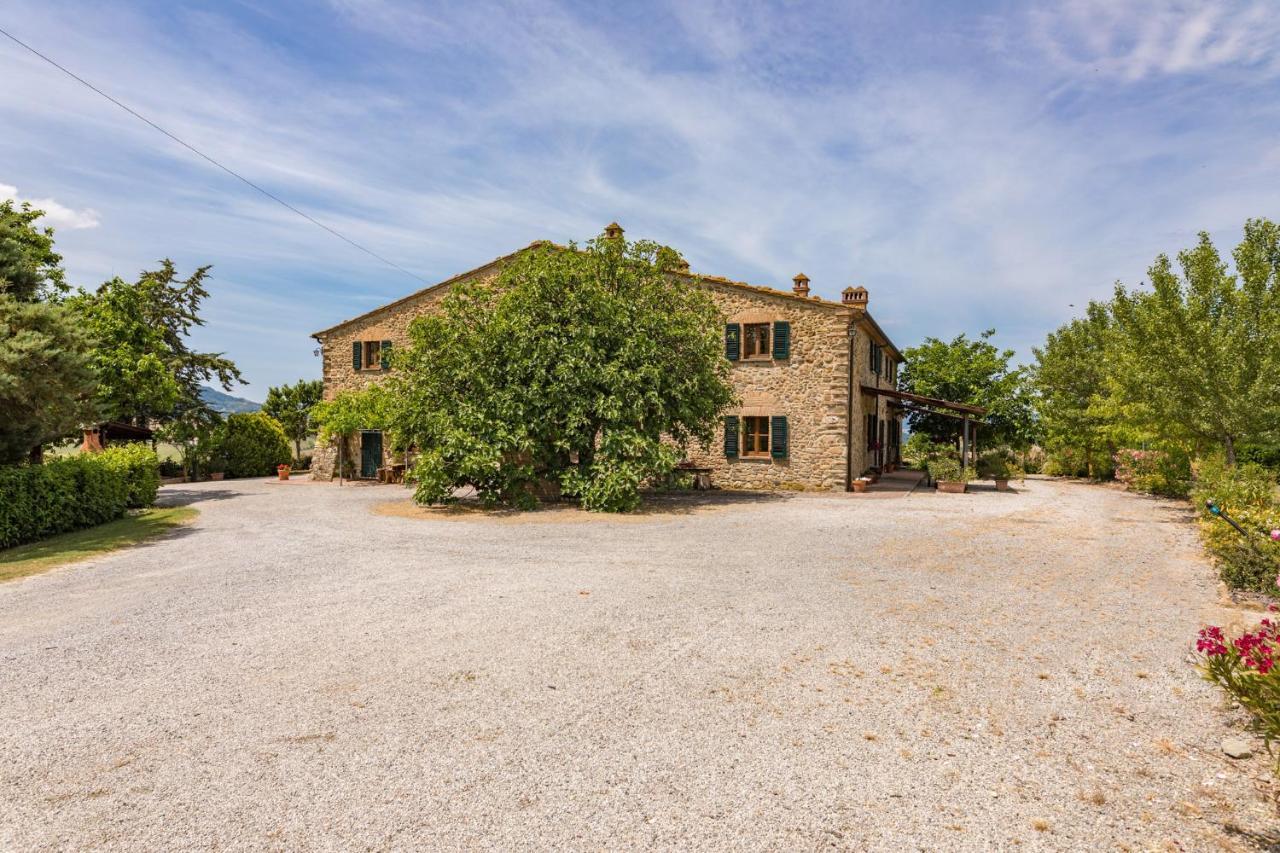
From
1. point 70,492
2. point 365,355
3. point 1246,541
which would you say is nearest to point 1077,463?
point 1246,541

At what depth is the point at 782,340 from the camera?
70.1 ft

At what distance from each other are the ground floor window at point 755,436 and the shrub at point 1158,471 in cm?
1189

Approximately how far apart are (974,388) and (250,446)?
33.0m

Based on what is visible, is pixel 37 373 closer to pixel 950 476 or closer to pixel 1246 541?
pixel 1246 541

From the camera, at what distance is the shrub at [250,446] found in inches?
1133

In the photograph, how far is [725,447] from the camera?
869 inches

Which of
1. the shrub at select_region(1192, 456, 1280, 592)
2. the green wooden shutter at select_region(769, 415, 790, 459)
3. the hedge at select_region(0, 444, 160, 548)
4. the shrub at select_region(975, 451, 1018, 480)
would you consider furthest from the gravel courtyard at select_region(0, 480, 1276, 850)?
the shrub at select_region(975, 451, 1018, 480)

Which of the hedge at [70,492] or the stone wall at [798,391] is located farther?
the stone wall at [798,391]

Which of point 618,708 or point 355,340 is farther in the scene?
point 355,340

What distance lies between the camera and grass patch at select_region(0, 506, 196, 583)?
398 inches

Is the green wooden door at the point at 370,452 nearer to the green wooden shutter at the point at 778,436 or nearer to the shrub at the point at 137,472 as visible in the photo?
the shrub at the point at 137,472

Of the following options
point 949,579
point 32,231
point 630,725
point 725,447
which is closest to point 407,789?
point 630,725

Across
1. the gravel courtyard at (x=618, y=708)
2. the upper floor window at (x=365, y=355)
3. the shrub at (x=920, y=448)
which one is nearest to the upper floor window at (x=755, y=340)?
the shrub at (x=920, y=448)

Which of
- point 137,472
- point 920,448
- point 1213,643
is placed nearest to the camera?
point 1213,643
